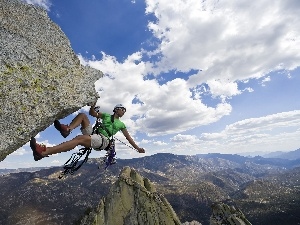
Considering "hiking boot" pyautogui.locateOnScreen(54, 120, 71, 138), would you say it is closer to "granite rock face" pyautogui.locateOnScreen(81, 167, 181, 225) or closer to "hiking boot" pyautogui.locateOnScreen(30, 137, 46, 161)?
"hiking boot" pyautogui.locateOnScreen(30, 137, 46, 161)

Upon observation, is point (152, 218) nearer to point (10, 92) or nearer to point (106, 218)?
point (106, 218)

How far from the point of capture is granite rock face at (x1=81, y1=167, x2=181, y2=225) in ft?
104

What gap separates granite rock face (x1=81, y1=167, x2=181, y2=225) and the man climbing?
1898 cm

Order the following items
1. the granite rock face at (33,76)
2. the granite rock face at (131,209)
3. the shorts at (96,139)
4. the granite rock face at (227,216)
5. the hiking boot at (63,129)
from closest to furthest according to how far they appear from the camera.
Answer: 1. the granite rock face at (33,76)
2. the hiking boot at (63,129)
3. the shorts at (96,139)
4. the granite rock face at (131,209)
5. the granite rock face at (227,216)

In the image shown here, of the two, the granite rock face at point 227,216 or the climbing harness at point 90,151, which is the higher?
the climbing harness at point 90,151

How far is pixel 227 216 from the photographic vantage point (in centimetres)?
4478

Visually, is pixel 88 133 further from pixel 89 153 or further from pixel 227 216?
pixel 227 216

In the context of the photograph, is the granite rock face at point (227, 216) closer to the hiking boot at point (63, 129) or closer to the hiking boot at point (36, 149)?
the hiking boot at point (63, 129)

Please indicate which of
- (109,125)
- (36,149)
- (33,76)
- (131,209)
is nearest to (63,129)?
(36,149)

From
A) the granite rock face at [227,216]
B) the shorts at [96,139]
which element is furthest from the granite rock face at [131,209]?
the shorts at [96,139]

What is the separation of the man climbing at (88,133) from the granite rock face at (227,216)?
3328cm

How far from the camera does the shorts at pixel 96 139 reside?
487 inches

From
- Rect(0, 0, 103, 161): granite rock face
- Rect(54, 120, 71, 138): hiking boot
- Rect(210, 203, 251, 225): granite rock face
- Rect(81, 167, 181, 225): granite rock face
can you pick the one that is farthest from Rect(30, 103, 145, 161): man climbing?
Rect(210, 203, 251, 225): granite rock face

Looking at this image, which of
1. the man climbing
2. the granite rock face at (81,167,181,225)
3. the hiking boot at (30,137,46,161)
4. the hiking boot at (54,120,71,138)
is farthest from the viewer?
the granite rock face at (81,167,181,225)
